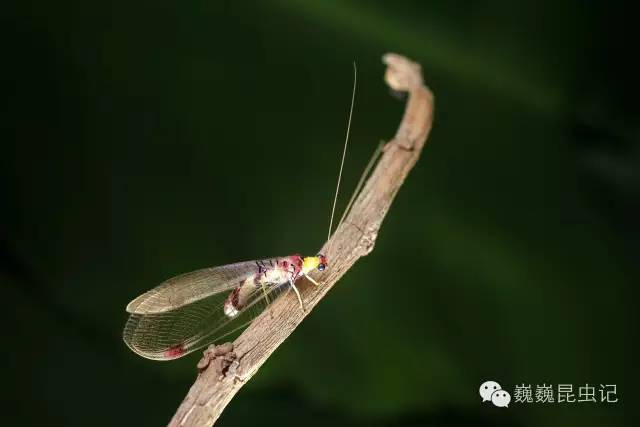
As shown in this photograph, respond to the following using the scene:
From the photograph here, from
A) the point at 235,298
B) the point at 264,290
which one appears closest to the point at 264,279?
the point at 264,290

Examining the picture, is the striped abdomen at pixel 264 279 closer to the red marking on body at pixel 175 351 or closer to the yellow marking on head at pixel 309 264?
the yellow marking on head at pixel 309 264

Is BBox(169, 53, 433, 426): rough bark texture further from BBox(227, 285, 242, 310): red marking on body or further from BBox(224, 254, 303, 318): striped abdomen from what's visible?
BBox(227, 285, 242, 310): red marking on body

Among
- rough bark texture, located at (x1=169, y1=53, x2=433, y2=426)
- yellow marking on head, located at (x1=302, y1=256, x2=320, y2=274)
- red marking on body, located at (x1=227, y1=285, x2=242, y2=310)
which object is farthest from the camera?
red marking on body, located at (x1=227, y1=285, x2=242, y2=310)

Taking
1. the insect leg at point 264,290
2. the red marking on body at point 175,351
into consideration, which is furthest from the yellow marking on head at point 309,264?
the red marking on body at point 175,351

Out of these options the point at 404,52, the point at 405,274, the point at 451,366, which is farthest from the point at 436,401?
the point at 404,52

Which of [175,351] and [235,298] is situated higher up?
[235,298]

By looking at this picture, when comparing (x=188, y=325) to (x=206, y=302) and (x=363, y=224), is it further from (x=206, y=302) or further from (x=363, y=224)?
(x=363, y=224)

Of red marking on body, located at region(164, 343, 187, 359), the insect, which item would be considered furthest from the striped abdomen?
red marking on body, located at region(164, 343, 187, 359)
